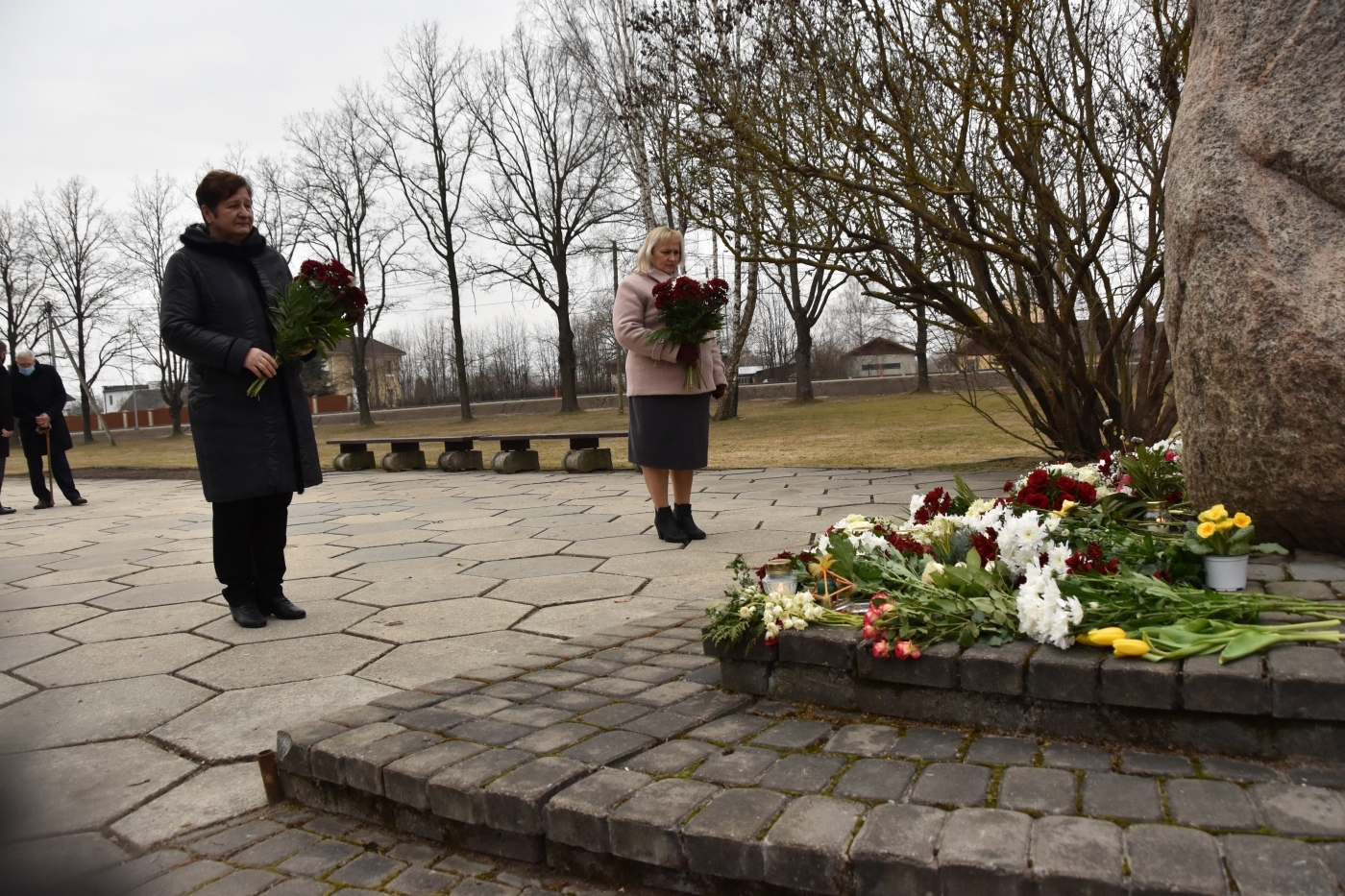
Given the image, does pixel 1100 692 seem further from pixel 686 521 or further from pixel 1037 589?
pixel 686 521

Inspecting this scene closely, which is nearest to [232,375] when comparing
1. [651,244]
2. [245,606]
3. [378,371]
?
[245,606]

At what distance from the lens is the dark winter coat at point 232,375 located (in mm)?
4172

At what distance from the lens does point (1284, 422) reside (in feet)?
10.4

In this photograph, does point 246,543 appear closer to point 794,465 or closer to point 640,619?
point 640,619

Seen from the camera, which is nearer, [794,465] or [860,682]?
[860,682]

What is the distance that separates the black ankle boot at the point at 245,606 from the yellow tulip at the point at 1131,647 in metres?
3.46

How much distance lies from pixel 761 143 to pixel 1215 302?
4.95m

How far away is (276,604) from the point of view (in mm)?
4539

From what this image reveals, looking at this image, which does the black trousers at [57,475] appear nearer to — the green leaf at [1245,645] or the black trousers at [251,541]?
the black trousers at [251,541]

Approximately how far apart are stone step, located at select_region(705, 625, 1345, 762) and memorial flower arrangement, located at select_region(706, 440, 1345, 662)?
0.19ft

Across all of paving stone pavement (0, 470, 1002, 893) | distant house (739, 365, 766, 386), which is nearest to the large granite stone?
paving stone pavement (0, 470, 1002, 893)

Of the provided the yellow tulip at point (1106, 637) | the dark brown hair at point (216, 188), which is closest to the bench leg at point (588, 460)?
the dark brown hair at point (216, 188)

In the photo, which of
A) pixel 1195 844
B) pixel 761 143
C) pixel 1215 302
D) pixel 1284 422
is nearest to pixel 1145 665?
pixel 1195 844

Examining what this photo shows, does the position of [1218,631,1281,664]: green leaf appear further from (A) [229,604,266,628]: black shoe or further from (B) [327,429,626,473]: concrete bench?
(B) [327,429,626,473]: concrete bench
